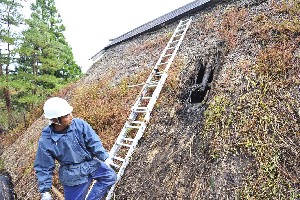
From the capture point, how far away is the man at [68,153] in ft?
11.1

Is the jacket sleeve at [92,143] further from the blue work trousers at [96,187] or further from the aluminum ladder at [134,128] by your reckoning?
the aluminum ladder at [134,128]

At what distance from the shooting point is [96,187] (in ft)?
12.3

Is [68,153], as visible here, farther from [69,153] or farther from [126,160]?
[126,160]

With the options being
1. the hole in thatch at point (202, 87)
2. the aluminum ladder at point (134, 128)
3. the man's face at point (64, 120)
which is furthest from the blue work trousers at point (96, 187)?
the hole in thatch at point (202, 87)

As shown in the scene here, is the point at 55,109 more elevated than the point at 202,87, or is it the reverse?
the point at 55,109

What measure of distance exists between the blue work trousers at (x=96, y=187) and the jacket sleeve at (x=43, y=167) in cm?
31

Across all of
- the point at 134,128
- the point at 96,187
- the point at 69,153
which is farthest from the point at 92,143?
the point at 134,128

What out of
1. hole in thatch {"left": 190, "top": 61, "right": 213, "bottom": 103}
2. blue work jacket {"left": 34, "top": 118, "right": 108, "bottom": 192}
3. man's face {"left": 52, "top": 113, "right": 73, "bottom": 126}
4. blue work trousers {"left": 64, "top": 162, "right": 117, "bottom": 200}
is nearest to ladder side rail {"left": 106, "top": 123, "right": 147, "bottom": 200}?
blue work trousers {"left": 64, "top": 162, "right": 117, "bottom": 200}

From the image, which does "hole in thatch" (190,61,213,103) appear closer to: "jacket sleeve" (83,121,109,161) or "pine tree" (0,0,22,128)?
"jacket sleeve" (83,121,109,161)

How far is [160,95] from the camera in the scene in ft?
18.0

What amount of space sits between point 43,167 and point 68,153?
41 centimetres

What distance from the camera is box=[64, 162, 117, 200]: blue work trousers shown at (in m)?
3.65

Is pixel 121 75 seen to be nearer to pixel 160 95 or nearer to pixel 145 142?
pixel 160 95

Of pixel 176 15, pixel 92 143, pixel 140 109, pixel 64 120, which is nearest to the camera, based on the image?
pixel 64 120
